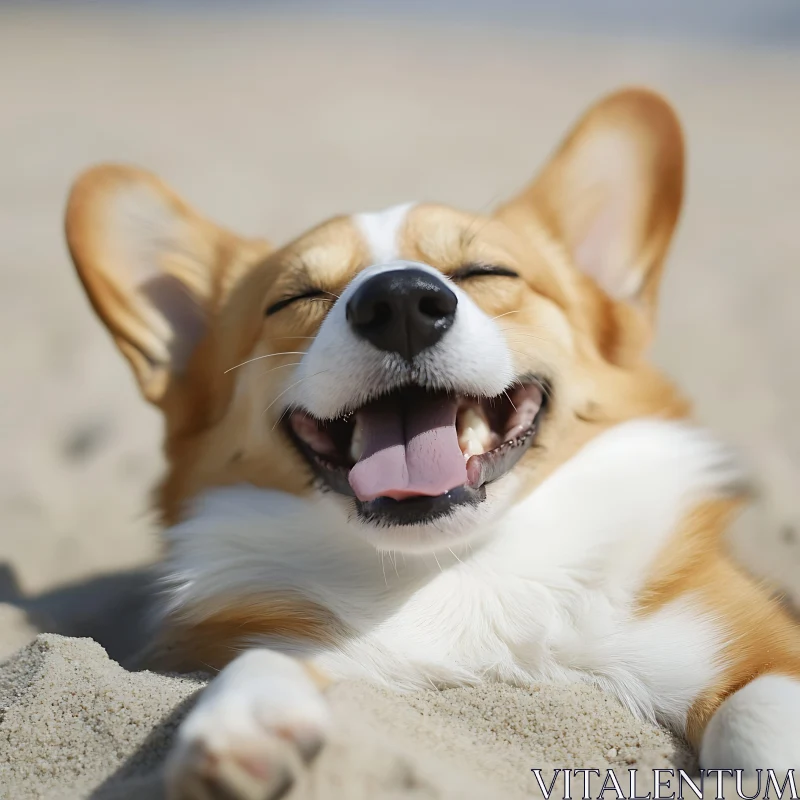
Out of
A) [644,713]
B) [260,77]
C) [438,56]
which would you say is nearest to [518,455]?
[644,713]

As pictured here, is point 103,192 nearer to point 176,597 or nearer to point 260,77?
point 176,597

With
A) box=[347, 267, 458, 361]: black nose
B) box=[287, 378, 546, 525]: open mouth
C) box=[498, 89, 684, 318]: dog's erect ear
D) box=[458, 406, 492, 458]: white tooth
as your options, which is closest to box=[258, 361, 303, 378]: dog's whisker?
box=[287, 378, 546, 525]: open mouth

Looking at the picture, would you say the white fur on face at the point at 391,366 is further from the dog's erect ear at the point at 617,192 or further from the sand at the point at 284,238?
the dog's erect ear at the point at 617,192

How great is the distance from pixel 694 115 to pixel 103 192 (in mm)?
9615

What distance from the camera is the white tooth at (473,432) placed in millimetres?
2148

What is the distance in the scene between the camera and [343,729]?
1.47 metres

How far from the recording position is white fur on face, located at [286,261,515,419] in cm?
206

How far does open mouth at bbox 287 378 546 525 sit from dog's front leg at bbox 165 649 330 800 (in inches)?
21.1

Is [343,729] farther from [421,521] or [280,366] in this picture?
[280,366]

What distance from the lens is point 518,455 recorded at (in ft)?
7.22

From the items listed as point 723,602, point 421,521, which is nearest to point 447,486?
point 421,521

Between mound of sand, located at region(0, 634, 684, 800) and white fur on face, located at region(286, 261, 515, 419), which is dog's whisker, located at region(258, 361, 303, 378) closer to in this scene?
white fur on face, located at region(286, 261, 515, 419)

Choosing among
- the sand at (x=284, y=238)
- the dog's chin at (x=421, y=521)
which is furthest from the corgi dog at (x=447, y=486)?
the sand at (x=284, y=238)

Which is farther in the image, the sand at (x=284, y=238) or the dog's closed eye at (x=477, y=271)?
the dog's closed eye at (x=477, y=271)
